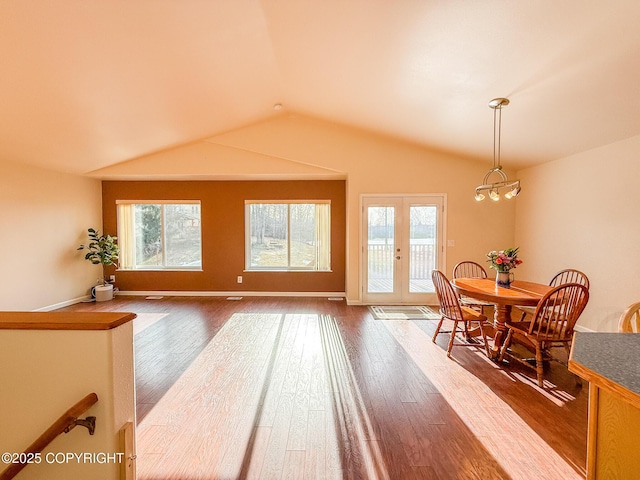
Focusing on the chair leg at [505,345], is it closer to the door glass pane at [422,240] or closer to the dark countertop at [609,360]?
the dark countertop at [609,360]

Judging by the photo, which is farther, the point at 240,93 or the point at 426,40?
the point at 240,93

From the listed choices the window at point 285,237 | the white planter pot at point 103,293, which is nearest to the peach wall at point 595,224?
the window at point 285,237

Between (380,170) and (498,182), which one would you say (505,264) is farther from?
(380,170)

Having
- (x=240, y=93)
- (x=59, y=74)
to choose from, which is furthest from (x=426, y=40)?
(x=59, y=74)

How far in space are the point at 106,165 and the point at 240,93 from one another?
3.16m

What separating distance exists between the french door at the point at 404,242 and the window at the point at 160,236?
11.8 feet

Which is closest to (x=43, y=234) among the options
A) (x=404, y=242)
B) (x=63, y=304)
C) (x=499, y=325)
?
(x=63, y=304)

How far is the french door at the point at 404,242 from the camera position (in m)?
5.28

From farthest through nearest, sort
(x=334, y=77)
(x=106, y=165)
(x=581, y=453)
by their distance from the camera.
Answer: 1. (x=106, y=165)
2. (x=334, y=77)
3. (x=581, y=453)

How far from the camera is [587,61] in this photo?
2.26m

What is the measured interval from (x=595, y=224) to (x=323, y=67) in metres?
3.88

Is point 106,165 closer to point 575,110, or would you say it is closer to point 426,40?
point 426,40

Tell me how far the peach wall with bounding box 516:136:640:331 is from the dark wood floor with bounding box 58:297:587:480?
4.35 ft

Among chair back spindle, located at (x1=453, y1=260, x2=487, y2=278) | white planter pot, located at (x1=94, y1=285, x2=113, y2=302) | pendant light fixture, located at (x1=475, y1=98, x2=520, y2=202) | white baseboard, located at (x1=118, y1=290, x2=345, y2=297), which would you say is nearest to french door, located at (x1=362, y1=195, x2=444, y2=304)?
chair back spindle, located at (x1=453, y1=260, x2=487, y2=278)
